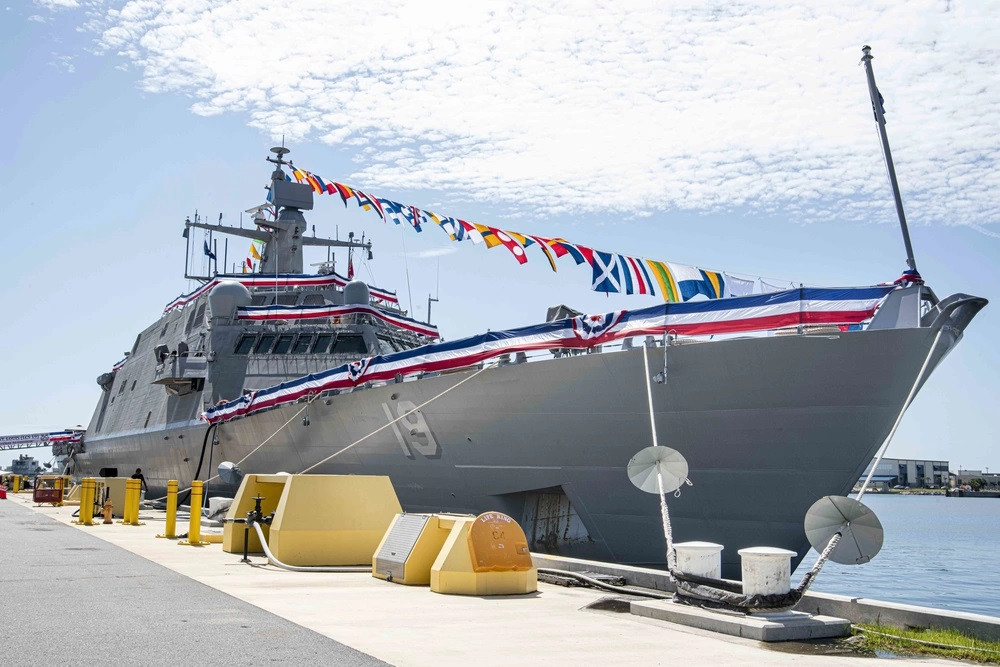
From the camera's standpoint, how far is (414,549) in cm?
767

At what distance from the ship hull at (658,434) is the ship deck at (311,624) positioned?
305 centimetres

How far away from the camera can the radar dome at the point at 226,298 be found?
21812 millimetres

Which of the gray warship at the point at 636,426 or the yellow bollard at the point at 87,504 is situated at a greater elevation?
the gray warship at the point at 636,426

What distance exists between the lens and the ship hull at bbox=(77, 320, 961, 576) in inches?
357

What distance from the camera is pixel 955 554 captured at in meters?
27.7

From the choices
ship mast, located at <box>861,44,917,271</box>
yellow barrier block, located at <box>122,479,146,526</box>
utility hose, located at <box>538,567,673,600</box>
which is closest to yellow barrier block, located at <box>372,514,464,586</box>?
utility hose, located at <box>538,567,673,600</box>

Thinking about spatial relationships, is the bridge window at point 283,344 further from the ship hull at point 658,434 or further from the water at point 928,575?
the water at point 928,575

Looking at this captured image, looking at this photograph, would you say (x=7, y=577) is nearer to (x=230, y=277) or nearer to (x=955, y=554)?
(x=230, y=277)

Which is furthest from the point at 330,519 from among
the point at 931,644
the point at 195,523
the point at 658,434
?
the point at 931,644

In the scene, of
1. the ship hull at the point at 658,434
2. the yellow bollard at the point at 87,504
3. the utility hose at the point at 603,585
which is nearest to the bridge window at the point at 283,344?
the yellow bollard at the point at 87,504

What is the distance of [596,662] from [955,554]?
27.5m

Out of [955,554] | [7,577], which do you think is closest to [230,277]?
[7,577]

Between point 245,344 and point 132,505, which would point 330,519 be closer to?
point 132,505

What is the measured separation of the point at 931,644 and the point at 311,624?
3.75 m
